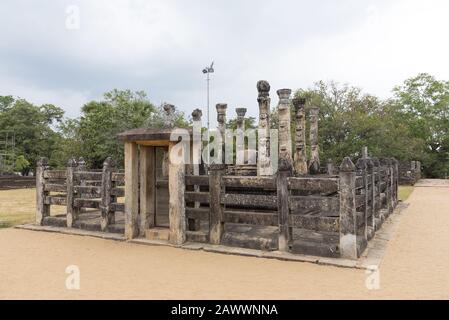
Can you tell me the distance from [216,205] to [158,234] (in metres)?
1.52

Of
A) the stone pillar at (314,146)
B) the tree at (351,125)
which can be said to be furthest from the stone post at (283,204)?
the tree at (351,125)

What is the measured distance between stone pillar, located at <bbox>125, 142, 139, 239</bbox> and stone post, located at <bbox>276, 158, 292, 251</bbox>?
3108mm

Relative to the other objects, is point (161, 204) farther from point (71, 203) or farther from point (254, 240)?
point (254, 240)

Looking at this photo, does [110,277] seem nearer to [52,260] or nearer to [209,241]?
[52,260]

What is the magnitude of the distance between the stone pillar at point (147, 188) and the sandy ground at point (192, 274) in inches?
27.1

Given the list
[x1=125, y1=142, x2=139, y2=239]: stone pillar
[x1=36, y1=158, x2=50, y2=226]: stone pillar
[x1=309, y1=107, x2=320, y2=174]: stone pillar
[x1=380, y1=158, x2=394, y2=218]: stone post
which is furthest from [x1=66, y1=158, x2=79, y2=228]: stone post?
[x1=309, y1=107, x2=320, y2=174]: stone pillar

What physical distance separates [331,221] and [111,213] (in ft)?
16.1

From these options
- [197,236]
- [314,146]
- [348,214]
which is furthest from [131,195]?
[314,146]

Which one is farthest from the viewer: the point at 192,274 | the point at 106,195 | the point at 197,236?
the point at 106,195

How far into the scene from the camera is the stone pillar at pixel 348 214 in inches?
237

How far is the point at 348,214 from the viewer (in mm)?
6086

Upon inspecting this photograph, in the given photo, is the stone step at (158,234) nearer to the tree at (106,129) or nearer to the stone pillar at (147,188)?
the stone pillar at (147,188)

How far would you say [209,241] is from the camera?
7145mm
